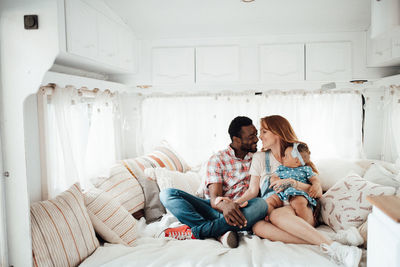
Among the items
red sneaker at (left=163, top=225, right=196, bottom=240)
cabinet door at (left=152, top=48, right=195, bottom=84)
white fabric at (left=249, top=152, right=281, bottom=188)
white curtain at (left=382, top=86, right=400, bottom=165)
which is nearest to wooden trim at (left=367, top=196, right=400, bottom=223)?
white fabric at (left=249, top=152, right=281, bottom=188)

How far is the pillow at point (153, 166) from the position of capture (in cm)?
261

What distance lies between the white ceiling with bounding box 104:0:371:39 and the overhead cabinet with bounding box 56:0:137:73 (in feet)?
0.56

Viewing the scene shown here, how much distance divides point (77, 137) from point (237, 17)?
5.61 ft

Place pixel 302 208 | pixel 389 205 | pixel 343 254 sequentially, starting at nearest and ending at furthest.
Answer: pixel 389 205, pixel 343 254, pixel 302 208

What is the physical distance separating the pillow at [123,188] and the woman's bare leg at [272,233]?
1008 millimetres

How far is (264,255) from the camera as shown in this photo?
1.79 meters

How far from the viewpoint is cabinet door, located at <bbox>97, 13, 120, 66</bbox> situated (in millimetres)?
2381

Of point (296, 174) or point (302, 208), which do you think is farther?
point (296, 174)

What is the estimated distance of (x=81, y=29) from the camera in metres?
2.09

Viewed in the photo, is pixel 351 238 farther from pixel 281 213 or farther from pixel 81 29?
pixel 81 29

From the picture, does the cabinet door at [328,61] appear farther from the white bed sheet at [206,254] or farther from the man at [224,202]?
the white bed sheet at [206,254]

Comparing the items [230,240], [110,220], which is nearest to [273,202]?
[230,240]

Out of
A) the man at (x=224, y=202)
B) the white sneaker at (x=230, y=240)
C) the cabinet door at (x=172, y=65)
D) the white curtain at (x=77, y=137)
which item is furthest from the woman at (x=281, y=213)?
the white curtain at (x=77, y=137)

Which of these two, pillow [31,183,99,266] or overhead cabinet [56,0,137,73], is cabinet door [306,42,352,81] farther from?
pillow [31,183,99,266]
